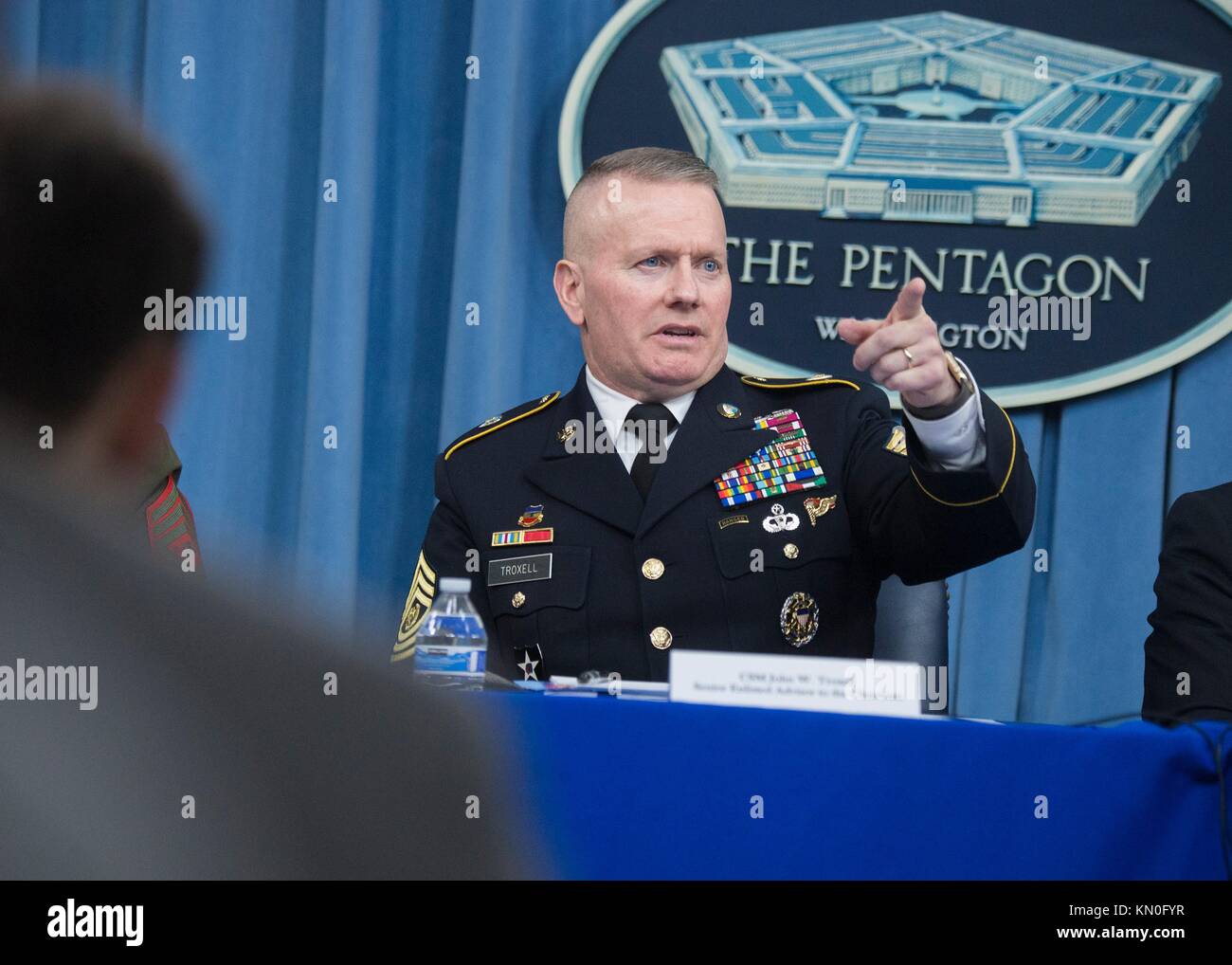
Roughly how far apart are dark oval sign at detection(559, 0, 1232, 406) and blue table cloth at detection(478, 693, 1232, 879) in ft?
5.10

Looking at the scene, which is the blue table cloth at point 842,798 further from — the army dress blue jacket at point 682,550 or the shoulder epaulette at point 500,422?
the shoulder epaulette at point 500,422

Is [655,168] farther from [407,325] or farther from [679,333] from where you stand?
[407,325]

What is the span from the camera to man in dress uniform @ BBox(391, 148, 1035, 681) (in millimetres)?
1778

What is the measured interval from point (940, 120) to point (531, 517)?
1306 mm

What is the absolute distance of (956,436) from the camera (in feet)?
4.88

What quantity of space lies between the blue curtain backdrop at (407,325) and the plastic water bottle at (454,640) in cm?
99

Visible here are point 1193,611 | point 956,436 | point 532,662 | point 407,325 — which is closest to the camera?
point 956,436

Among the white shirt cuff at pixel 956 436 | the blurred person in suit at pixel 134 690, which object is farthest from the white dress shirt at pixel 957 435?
the blurred person in suit at pixel 134 690

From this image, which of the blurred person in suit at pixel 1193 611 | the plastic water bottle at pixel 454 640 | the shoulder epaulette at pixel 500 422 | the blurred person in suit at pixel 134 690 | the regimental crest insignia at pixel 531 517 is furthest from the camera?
the shoulder epaulette at pixel 500 422

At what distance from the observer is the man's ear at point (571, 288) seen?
80.5 inches

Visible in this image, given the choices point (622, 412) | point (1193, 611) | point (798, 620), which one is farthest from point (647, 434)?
point (1193, 611)

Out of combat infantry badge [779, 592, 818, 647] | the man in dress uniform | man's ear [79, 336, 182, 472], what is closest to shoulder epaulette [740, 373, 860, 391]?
the man in dress uniform
